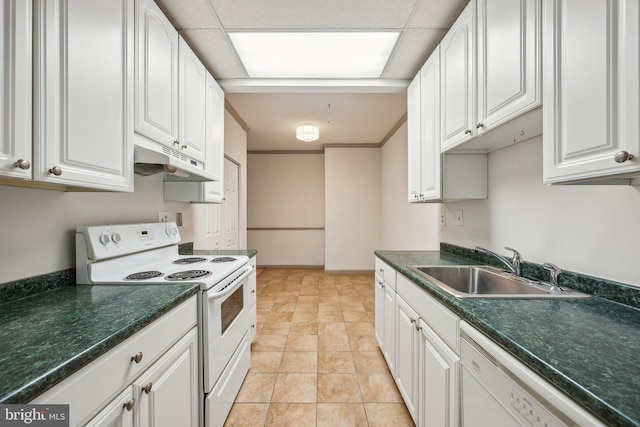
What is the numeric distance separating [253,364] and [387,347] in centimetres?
108

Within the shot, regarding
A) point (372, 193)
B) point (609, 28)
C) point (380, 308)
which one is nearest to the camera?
point (609, 28)

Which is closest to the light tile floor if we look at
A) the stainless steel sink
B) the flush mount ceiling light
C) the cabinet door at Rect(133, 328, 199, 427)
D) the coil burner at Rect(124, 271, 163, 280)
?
the cabinet door at Rect(133, 328, 199, 427)

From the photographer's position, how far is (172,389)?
1.02 m

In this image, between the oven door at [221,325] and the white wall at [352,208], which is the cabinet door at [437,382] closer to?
the oven door at [221,325]

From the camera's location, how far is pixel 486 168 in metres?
1.83

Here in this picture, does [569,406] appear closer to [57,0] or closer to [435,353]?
[435,353]

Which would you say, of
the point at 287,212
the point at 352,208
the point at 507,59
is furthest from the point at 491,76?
the point at 287,212

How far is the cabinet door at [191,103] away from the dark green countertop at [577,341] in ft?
5.83

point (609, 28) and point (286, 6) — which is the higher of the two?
point (286, 6)

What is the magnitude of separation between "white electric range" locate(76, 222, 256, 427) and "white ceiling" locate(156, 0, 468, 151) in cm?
140

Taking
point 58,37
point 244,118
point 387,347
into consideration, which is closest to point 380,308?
point 387,347

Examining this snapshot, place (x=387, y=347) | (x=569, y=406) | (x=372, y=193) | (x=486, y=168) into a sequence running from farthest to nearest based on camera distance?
(x=372, y=193) < (x=387, y=347) < (x=486, y=168) < (x=569, y=406)

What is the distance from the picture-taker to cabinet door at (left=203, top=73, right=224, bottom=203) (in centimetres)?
214

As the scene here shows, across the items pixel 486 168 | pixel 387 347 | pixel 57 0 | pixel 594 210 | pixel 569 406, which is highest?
pixel 57 0
